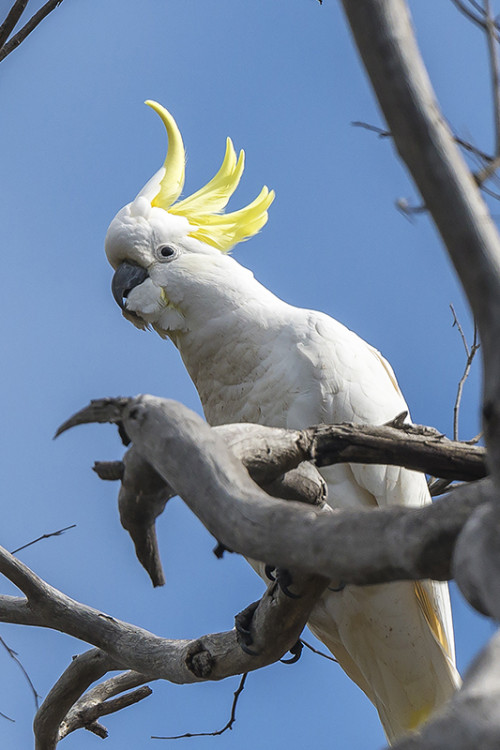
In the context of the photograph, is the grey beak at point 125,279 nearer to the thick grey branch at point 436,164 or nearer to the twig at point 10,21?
the twig at point 10,21

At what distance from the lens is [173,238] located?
3.43 meters

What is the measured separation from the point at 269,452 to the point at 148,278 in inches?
70.3

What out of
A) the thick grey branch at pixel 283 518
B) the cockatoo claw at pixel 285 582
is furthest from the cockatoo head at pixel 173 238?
the thick grey branch at pixel 283 518

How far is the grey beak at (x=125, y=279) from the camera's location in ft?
11.2

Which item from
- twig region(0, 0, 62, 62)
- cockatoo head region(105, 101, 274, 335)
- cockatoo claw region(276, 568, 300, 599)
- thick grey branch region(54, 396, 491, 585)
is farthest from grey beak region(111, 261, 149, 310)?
thick grey branch region(54, 396, 491, 585)

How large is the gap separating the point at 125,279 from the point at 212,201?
1.71ft

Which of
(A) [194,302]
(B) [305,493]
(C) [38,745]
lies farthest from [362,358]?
(C) [38,745]

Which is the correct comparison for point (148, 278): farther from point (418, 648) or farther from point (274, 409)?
point (418, 648)

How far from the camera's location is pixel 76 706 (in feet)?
9.86

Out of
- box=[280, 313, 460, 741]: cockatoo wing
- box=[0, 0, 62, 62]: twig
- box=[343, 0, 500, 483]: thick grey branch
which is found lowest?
box=[280, 313, 460, 741]: cockatoo wing

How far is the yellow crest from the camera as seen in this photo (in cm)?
354

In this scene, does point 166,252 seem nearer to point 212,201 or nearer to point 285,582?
point 212,201

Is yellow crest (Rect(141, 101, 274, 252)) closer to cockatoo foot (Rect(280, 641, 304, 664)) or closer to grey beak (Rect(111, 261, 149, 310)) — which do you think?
grey beak (Rect(111, 261, 149, 310))

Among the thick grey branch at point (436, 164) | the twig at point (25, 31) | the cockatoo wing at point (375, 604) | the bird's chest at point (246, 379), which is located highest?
the twig at point (25, 31)
